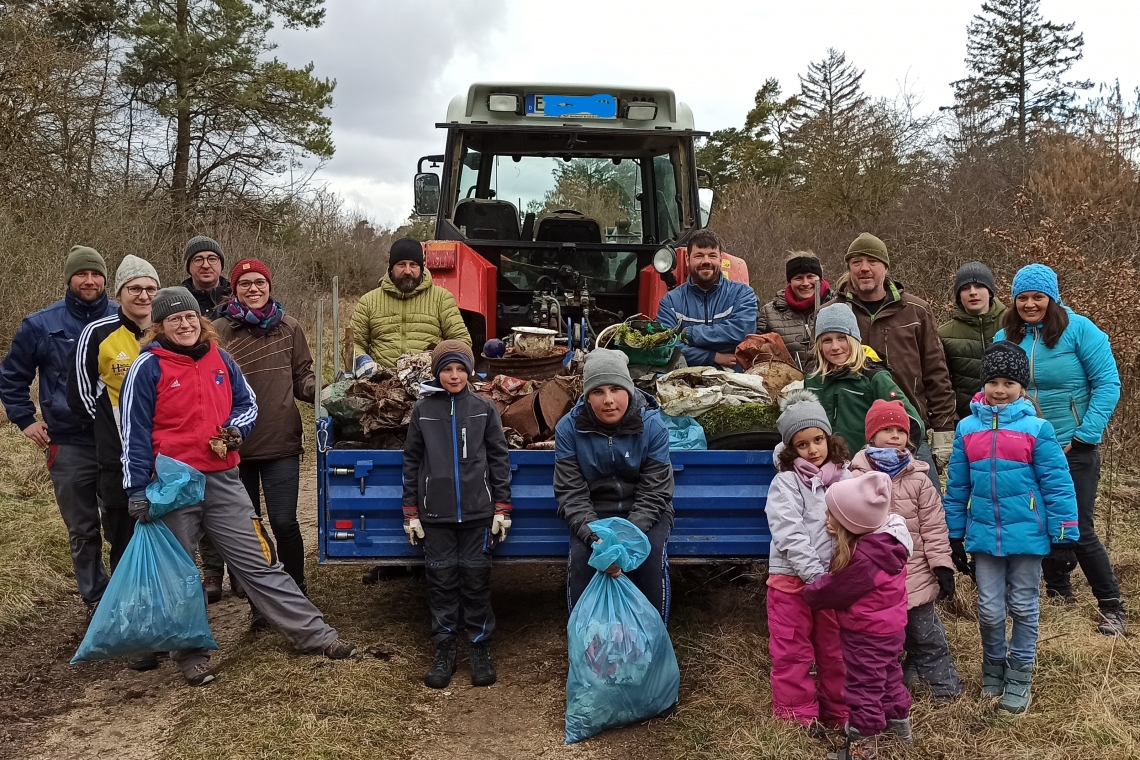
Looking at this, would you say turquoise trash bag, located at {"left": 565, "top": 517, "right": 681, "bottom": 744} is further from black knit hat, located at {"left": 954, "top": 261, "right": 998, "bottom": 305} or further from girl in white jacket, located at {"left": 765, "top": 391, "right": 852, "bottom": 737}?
black knit hat, located at {"left": 954, "top": 261, "right": 998, "bottom": 305}

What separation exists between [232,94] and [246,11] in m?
1.48

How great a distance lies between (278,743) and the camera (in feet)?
11.0

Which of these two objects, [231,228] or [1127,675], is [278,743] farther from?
[231,228]

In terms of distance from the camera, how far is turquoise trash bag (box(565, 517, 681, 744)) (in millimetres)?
3482

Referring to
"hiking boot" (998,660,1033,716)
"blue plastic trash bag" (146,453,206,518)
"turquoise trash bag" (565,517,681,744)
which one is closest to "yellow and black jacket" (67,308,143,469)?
"blue plastic trash bag" (146,453,206,518)

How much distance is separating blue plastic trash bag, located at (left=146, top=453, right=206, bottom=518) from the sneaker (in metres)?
0.86

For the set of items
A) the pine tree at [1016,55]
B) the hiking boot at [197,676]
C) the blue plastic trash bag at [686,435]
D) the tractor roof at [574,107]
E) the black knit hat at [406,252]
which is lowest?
the hiking boot at [197,676]

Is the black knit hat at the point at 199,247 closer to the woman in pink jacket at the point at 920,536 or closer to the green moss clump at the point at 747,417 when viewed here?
the green moss clump at the point at 747,417

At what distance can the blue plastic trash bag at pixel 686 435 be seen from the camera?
418cm

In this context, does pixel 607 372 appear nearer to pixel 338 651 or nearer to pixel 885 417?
pixel 885 417

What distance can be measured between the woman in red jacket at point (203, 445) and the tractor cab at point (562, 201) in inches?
77.3

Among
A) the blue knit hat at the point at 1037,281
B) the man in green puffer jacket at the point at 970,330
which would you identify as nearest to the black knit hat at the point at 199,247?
the man in green puffer jacket at the point at 970,330

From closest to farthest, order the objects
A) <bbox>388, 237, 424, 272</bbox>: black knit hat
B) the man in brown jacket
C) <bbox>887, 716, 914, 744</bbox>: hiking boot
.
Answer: <bbox>887, 716, 914, 744</bbox>: hiking boot → the man in brown jacket → <bbox>388, 237, 424, 272</bbox>: black knit hat

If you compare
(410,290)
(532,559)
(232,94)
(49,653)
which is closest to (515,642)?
(532,559)
